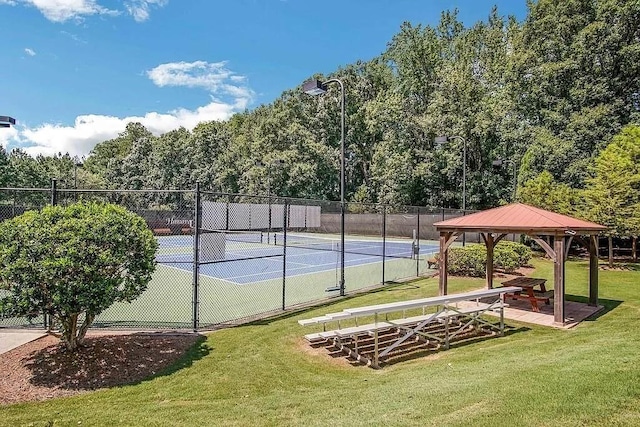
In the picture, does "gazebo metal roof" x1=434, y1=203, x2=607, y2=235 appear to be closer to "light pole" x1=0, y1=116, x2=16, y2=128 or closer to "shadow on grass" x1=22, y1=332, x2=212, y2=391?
"shadow on grass" x1=22, y1=332, x2=212, y2=391

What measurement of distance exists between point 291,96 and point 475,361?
42632 millimetres

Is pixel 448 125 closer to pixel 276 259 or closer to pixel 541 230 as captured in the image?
pixel 276 259

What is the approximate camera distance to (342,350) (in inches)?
275

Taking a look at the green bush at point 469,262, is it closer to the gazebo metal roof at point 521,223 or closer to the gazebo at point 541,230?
the gazebo at point 541,230

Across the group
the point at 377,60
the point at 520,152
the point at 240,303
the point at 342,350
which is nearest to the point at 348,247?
the point at 520,152

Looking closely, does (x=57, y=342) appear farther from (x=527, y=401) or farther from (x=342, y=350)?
(x=527, y=401)

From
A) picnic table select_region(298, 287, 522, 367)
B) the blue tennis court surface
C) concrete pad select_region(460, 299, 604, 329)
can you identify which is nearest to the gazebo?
concrete pad select_region(460, 299, 604, 329)

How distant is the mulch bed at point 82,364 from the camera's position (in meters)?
5.33

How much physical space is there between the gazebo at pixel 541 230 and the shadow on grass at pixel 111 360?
640 cm

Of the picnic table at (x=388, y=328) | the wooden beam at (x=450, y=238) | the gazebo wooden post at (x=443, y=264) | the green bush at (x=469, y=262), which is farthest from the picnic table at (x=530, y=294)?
the green bush at (x=469, y=262)

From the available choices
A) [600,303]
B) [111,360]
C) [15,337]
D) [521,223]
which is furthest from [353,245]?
[111,360]

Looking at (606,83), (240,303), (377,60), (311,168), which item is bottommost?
(240,303)

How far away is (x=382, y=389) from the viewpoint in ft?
16.5

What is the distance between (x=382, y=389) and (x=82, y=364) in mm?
4290
